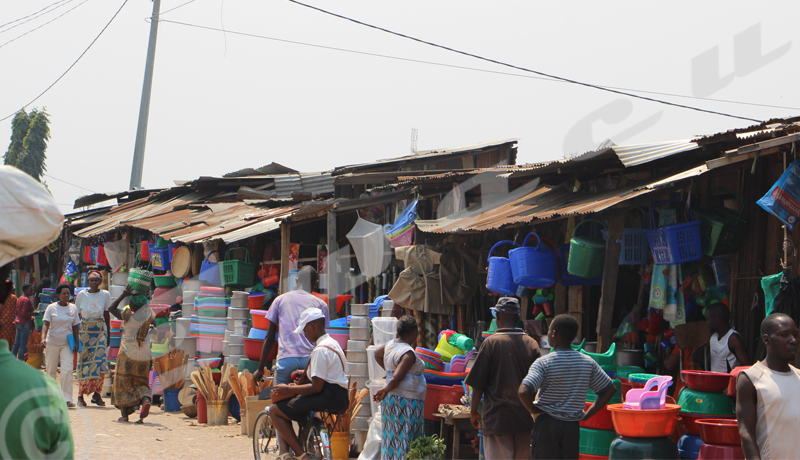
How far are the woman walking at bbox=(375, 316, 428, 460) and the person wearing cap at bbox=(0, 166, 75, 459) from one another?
16.0ft

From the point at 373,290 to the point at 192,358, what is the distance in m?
3.54

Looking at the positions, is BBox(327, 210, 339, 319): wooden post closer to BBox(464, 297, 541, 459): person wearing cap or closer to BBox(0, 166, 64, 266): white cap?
BBox(464, 297, 541, 459): person wearing cap

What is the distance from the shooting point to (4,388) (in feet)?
6.54

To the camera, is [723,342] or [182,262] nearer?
[723,342]

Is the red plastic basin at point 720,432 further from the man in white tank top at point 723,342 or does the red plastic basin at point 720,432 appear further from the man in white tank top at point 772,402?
the man in white tank top at point 723,342

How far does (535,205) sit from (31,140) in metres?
31.6

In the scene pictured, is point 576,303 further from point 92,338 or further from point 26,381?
point 92,338

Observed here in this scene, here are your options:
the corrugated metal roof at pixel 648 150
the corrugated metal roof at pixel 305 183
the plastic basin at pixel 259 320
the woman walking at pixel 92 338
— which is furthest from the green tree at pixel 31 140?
the corrugated metal roof at pixel 648 150

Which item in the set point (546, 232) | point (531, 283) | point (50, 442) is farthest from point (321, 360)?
point (50, 442)

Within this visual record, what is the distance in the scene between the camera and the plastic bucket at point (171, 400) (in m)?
12.2

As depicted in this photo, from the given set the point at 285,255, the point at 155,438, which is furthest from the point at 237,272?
the point at 155,438

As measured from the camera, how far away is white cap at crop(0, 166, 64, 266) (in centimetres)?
206

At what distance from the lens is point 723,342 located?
5781 millimetres

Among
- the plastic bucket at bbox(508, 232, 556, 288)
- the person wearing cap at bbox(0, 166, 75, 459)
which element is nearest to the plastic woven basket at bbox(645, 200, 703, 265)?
the plastic bucket at bbox(508, 232, 556, 288)
